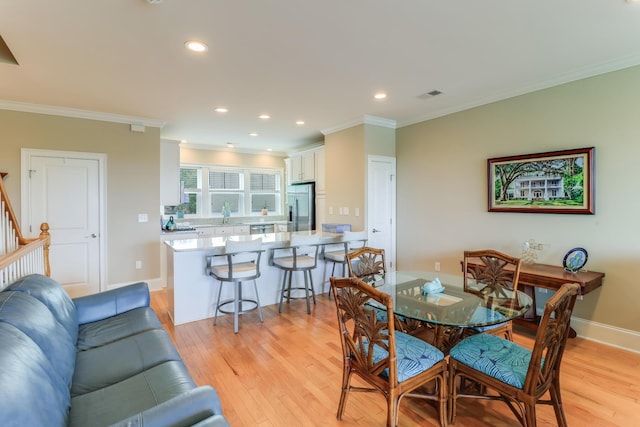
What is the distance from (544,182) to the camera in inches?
137

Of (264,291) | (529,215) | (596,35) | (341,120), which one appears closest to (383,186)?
(341,120)

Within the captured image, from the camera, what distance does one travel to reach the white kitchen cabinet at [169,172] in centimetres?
551

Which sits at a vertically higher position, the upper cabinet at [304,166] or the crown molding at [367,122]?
the crown molding at [367,122]

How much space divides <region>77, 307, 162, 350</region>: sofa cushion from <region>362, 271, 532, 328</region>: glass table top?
1742mm

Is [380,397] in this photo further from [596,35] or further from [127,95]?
[127,95]

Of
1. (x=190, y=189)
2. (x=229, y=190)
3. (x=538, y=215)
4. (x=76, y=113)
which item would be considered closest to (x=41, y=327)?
(x=76, y=113)

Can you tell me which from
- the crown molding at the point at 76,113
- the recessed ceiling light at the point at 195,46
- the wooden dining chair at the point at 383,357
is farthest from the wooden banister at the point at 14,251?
the wooden dining chair at the point at 383,357

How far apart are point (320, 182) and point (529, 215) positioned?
3497 mm

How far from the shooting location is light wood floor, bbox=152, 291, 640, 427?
2.01m

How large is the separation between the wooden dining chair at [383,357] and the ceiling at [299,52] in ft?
6.07

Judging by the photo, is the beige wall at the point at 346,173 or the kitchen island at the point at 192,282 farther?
the beige wall at the point at 346,173

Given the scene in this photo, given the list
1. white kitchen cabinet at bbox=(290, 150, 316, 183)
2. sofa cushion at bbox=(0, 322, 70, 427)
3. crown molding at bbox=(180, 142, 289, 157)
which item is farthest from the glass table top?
crown molding at bbox=(180, 142, 289, 157)

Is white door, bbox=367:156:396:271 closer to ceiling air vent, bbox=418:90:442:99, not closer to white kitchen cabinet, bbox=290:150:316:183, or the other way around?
ceiling air vent, bbox=418:90:442:99

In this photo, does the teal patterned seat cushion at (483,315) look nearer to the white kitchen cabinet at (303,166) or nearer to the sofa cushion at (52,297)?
the sofa cushion at (52,297)
